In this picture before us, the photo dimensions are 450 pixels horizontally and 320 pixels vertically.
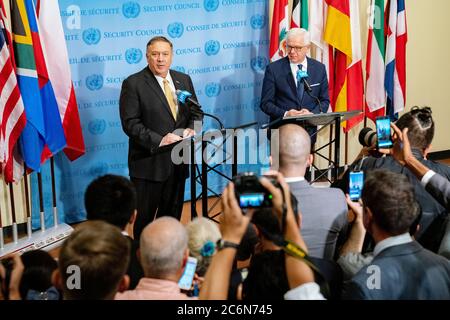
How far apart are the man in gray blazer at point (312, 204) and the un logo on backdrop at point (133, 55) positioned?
266 centimetres

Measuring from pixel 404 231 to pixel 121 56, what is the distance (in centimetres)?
354

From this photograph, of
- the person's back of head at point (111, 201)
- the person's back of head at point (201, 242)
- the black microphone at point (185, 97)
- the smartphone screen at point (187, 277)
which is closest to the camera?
the smartphone screen at point (187, 277)

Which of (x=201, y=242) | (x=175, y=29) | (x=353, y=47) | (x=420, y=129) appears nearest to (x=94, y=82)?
(x=175, y=29)

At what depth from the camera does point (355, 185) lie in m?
2.81

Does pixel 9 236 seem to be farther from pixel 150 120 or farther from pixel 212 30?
pixel 212 30

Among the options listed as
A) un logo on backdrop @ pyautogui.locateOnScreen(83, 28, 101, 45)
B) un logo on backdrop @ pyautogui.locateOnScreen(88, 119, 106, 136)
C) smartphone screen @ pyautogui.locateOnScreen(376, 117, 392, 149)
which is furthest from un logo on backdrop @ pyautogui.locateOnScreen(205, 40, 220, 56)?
smartphone screen @ pyautogui.locateOnScreen(376, 117, 392, 149)

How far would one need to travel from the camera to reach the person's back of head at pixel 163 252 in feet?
6.82

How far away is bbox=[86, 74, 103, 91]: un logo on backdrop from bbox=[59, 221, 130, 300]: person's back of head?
A: 3383 mm

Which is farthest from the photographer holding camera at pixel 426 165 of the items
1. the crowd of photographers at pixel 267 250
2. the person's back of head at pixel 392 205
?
the person's back of head at pixel 392 205

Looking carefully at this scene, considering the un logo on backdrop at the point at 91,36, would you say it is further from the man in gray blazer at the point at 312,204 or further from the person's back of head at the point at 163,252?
the person's back of head at the point at 163,252

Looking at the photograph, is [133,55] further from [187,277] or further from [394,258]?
[394,258]

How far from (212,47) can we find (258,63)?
544mm

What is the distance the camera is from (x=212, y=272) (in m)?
1.93

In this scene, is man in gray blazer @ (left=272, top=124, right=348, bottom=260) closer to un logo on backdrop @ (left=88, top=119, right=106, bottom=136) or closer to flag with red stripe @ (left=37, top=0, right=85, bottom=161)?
flag with red stripe @ (left=37, top=0, right=85, bottom=161)
